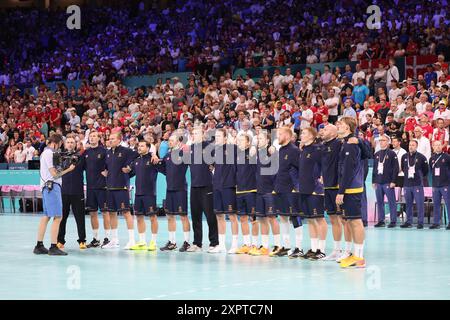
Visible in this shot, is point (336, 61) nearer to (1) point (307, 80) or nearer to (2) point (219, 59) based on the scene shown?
(1) point (307, 80)

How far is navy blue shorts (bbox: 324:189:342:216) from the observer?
44.4 ft

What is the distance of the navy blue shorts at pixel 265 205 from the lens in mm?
14516

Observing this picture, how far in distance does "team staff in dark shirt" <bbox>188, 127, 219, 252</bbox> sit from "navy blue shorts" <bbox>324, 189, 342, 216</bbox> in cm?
249

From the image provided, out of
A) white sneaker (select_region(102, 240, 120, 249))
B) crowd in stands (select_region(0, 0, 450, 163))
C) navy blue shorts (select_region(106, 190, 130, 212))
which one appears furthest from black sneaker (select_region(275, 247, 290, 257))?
crowd in stands (select_region(0, 0, 450, 163))

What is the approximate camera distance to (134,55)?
36.7 meters

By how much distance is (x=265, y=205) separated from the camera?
1459 cm

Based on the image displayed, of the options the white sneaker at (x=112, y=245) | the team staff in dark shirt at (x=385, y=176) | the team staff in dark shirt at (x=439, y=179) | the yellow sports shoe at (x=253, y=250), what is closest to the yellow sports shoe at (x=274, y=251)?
the yellow sports shoe at (x=253, y=250)

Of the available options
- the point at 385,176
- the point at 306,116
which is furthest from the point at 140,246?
the point at 306,116

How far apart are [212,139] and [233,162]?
1445 mm

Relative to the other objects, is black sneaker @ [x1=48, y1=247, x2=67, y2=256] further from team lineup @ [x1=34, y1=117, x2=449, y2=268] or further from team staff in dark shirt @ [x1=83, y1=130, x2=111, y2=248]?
team staff in dark shirt @ [x1=83, y1=130, x2=111, y2=248]

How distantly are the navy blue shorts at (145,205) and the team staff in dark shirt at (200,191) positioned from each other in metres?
0.75

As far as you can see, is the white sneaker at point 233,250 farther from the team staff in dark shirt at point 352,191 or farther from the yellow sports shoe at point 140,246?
the team staff in dark shirt at point 352,191
